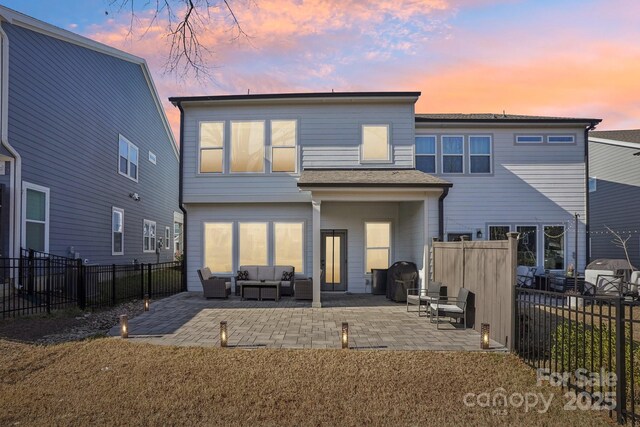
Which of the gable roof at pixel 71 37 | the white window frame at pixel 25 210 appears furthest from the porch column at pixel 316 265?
the gable roof at pixel 71 37

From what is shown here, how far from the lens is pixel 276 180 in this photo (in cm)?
1460

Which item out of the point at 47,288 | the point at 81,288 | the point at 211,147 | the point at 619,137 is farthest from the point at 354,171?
the point at 619,137

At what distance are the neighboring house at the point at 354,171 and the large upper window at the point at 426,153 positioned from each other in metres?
0.04

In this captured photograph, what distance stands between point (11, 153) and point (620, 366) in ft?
45.7

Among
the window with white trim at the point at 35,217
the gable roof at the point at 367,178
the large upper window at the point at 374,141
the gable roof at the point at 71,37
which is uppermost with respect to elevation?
the gable roof at the point at 71,37

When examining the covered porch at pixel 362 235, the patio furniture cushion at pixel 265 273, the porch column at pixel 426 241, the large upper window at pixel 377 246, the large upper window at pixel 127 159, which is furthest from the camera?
the large upper window at pixel 127 159

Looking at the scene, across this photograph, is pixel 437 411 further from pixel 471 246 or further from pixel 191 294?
pixel 191 294

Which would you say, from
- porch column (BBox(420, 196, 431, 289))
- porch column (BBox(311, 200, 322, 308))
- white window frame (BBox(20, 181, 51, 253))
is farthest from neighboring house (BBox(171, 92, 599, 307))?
white window frame (BBox(20, 181, 51, 253))

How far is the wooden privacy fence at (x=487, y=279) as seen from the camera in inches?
289

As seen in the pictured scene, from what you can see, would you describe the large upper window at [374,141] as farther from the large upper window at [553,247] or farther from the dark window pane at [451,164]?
the large upper window at [553,247]

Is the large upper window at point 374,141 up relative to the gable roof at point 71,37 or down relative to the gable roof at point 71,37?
down

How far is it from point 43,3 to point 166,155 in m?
20.6

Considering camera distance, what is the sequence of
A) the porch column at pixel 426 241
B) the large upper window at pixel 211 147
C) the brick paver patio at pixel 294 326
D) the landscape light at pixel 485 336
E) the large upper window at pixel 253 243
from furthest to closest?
the large upper window at pixel 253 243
the large upper window at pixel 211 147
the porch column at pixel 426 241
the brick paver patio at pixel 294 326
the landscape light at pixel 485 336

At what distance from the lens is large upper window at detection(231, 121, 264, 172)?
14.7 metres
